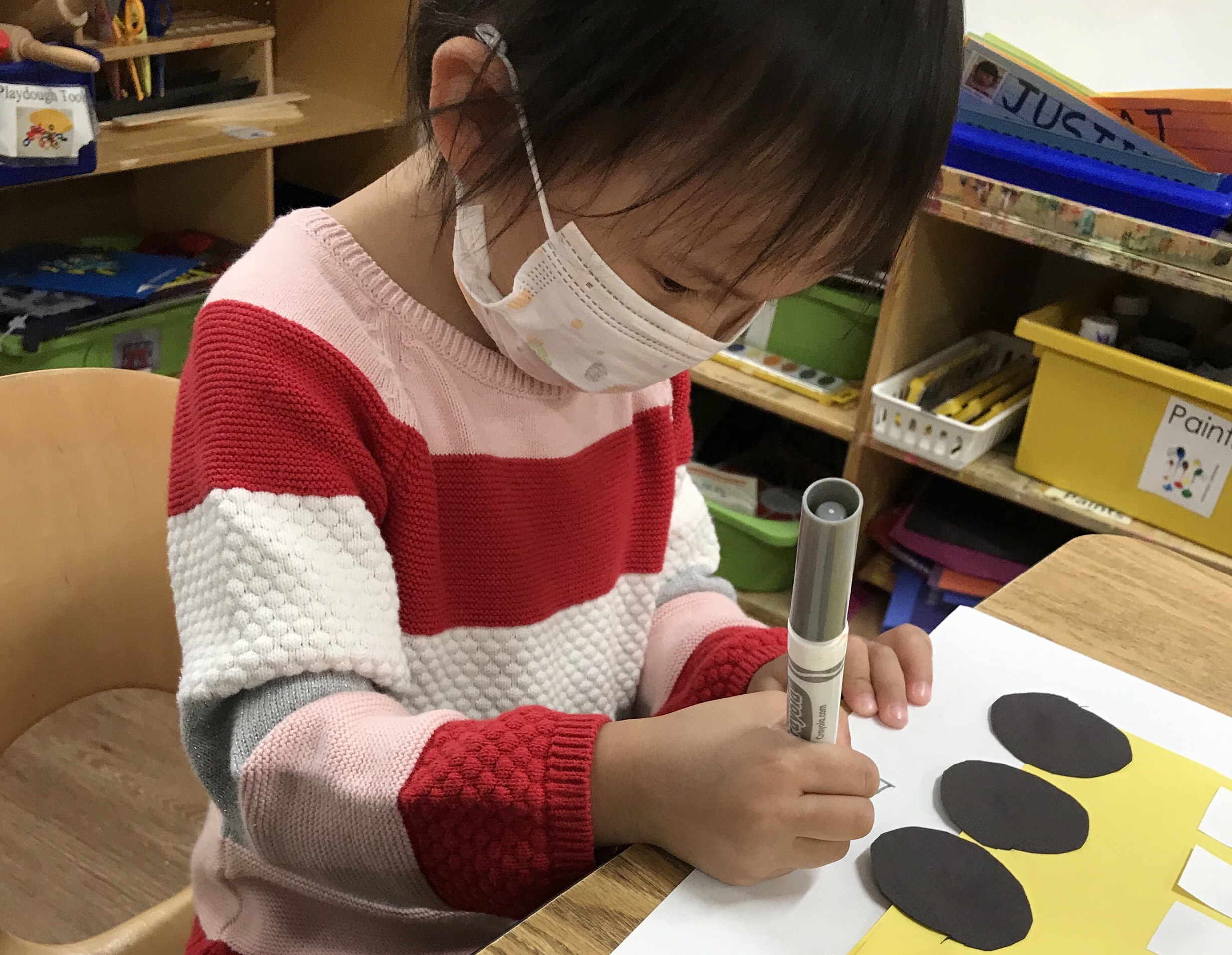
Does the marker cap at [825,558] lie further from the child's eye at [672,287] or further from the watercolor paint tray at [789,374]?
the watercolor paint tray at [789,374]

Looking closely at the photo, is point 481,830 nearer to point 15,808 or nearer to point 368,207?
point 368,207

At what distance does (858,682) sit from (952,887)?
14 centimetres

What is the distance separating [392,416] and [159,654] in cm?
31

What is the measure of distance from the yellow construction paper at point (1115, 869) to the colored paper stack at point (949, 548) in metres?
0.90

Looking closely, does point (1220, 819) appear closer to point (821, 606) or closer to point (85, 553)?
point (821, 606)

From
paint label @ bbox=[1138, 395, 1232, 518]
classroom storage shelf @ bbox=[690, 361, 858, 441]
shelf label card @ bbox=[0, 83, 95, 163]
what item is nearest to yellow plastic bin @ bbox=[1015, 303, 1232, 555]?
paint label @ bbox=[1138, 395, 1232, 518]

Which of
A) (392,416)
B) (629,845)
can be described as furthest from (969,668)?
(392,416)

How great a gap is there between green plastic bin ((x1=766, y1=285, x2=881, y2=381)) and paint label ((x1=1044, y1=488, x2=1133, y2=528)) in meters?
0.30

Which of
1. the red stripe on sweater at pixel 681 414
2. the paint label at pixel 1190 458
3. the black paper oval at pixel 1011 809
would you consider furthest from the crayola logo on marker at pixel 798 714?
the paint label at pixel 1190 458

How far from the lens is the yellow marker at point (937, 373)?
4.53 ft

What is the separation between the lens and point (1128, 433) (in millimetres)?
1246

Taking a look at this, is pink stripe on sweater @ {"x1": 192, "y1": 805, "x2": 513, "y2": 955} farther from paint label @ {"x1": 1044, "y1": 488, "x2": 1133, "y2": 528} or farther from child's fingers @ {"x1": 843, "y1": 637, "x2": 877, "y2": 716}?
paint label @ {"x1": 1044, "y1": 488, "x2": 1133, "y2": 528}

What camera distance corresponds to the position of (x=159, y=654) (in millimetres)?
755

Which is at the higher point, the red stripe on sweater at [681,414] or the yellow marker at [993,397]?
the red stripe on sweater at [681,414]
